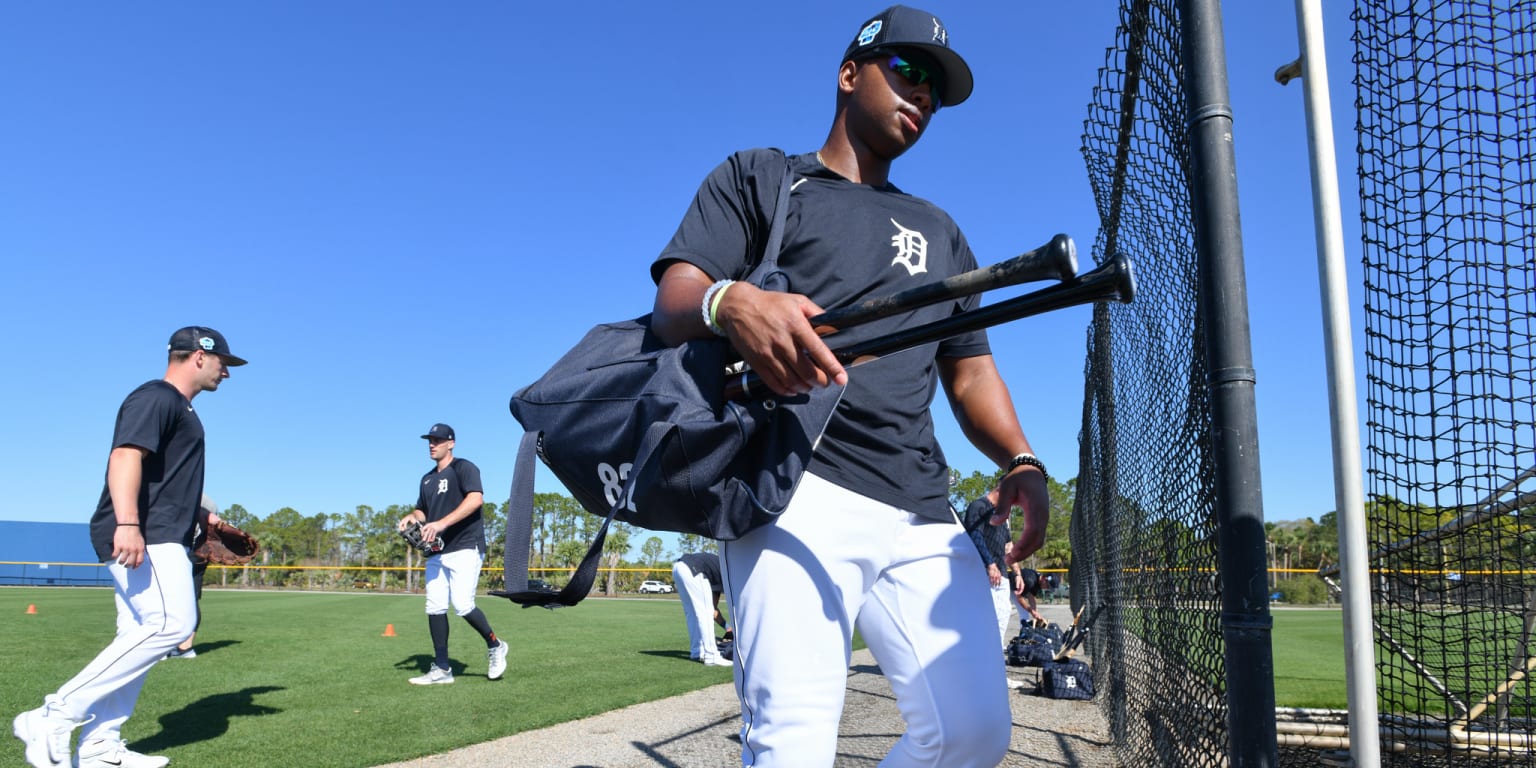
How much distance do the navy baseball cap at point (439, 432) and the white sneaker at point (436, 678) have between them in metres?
2.16

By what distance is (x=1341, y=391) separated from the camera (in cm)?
208

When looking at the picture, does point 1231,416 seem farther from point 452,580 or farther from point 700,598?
point 700,598

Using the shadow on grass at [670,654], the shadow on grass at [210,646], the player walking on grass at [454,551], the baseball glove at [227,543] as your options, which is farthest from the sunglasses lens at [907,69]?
the shadow on grass at [210,646]

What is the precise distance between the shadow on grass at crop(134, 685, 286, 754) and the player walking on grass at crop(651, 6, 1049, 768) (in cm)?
492

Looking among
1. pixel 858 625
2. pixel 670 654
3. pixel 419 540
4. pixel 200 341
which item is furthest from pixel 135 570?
pixel 670 654

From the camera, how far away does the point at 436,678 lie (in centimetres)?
827

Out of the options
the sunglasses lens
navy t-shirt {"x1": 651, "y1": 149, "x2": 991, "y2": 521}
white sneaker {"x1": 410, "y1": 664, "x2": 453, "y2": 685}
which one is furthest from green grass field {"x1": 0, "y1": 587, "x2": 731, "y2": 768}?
the sunglasses lens

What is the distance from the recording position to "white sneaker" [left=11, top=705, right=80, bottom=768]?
4.45 meters

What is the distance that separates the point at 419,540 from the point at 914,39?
7.41 meters

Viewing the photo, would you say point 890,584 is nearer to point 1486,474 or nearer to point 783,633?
point 783,633

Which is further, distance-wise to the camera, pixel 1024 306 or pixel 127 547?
pixel 127 547

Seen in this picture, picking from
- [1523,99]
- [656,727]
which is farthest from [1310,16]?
[656,727]

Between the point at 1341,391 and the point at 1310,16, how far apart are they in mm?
871

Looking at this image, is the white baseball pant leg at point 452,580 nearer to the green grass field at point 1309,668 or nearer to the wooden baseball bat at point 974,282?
the green grass field at point 1309,668
